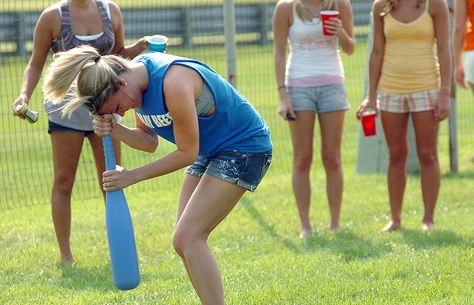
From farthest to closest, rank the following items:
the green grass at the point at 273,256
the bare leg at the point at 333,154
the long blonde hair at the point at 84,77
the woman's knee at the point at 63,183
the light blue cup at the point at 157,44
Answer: the bare leg at the point at 333,154
the woman's knee at the point at 63,183
the green grass at the point at 273,256
the light blue cup at the point at 157,44
the long blonde hair at the point at 84,77

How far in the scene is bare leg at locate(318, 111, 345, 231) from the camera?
7438mm

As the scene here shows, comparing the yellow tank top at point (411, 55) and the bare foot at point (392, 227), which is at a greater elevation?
the yellow tank top at point (411, 55)

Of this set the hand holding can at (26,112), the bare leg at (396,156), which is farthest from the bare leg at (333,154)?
the hand holding can at (26,112)

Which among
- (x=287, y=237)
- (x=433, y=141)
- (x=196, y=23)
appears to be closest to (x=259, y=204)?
(x=287, y=237)

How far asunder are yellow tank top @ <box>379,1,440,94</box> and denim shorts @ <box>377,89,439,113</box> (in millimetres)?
33

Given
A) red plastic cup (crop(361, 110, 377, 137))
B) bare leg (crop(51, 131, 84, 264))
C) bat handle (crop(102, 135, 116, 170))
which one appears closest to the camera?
bat handle (crop(102, 135, 116, 170))

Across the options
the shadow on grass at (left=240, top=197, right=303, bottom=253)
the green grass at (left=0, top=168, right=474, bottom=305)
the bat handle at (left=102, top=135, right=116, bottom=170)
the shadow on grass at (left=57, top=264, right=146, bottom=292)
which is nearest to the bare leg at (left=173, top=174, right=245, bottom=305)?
the bat handle at (left=102, top=135, right=116, bottom=170)

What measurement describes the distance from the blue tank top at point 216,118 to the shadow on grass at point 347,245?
197cm

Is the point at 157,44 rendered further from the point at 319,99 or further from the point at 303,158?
the point at 303,158

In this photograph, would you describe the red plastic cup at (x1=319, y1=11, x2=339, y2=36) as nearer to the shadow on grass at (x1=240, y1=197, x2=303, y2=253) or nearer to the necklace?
the necklace

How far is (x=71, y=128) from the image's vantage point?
6414 millimetres

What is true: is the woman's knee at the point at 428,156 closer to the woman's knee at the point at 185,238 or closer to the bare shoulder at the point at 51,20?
the bare shoulder at the point at 51,20

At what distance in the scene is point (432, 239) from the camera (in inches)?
277

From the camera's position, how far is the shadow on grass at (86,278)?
19.9 ft
